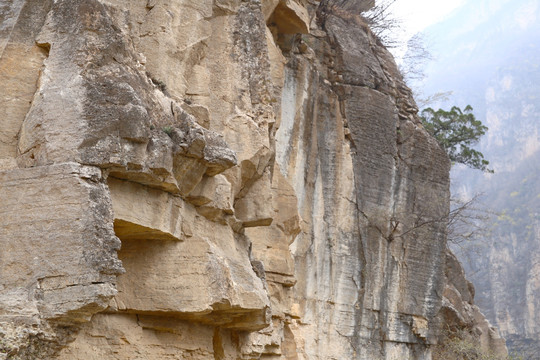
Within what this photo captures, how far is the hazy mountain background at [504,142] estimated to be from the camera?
35188 millimetres

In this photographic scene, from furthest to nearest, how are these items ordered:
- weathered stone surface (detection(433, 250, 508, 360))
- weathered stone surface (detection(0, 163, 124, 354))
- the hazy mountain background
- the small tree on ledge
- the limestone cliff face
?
1. the hazy mountain background
2. the small tree on ledge
3. weathered stone surface (detection(433, 250, 508, 360))
4. the limestone cliff face
5. weathered stone surface (detection(0, 163, 124, 354))

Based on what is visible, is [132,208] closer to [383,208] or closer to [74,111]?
[74,111]

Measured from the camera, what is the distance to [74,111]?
18.5 ft

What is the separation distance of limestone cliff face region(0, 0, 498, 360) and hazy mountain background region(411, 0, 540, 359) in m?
8.17

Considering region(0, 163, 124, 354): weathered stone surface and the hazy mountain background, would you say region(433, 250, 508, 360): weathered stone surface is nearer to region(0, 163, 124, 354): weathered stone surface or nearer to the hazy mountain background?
the hazy mountain background

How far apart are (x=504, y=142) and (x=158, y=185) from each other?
53411 millimetres

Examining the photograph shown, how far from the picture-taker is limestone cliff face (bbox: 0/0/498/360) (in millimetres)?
5242

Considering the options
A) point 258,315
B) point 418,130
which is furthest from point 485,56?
point 258,315

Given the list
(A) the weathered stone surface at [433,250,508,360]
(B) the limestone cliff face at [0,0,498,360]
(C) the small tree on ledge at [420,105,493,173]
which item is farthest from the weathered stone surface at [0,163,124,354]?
(C) the small tree on ledge at [420,105,493,173]

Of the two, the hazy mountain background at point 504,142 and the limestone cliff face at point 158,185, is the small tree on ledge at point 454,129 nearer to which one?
the hazy mountain background at point 504,142

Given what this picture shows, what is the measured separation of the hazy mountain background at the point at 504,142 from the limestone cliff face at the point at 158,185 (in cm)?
817

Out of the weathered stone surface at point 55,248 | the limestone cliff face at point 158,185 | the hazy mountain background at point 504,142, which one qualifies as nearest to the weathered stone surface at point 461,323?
the hazy mountain background at point 504,142

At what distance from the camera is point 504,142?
5594 centimetres

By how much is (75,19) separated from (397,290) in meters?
10.0
